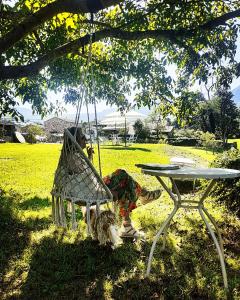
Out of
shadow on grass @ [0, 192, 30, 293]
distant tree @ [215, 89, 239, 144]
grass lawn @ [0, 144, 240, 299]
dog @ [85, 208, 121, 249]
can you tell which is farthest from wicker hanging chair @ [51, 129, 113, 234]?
distant tree @ [215, 89, 239, 144]

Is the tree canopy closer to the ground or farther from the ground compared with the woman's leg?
farther from the ground

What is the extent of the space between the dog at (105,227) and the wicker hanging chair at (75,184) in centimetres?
15

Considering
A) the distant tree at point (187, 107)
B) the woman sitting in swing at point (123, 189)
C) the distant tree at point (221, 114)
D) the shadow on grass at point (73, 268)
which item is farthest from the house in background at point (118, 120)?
the shadow on grass at point (73, 268)

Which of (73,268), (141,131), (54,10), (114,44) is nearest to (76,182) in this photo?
(73,268)

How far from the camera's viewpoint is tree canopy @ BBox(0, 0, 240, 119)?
480 cm

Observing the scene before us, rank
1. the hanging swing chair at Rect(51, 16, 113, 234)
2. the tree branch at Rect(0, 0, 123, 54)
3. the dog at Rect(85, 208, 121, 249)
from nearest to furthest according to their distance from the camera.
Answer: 1. the hanging swing chair at Rect(51, 16, 113, 234)
2. the dog at Rect(85, 208, 121, 249)
3. the tree branch at Rect(0, 0, 123, 54)

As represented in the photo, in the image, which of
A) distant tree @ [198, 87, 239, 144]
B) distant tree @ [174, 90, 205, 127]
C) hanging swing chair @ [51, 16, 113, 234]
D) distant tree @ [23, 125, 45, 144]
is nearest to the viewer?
hanging swing chair @ [51, 16, 113, 234]

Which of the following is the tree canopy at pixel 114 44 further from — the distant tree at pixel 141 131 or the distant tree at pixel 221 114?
the distant tree at pixel 221 114

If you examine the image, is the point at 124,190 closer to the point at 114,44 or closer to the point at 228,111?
the point at 114,44

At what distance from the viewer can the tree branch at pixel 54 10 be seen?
3902 millimetres

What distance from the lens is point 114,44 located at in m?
7.93

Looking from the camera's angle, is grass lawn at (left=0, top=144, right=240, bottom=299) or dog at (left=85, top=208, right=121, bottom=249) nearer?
grass lawn at (left=0, top=144, right=240, bottom=299)

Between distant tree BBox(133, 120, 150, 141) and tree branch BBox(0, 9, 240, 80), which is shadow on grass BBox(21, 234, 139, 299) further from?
distant tree BBox(133, 120, 150, 141)

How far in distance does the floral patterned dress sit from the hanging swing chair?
1.30 ft
